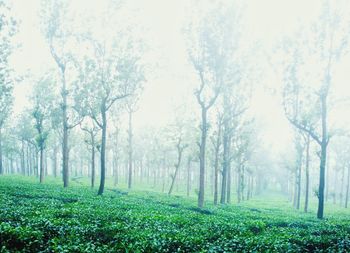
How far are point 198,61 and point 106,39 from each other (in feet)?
34.8

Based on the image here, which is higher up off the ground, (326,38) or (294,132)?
(326,38)

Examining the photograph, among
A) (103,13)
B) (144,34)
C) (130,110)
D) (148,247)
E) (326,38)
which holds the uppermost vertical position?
(103,13)

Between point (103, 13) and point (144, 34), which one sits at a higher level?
point (103, 13)

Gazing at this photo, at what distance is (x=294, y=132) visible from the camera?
144 ft

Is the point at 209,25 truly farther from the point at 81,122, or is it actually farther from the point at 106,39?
the point at 81,122

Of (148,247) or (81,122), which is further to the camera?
(81,122)

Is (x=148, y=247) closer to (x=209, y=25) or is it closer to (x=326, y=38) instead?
(x=209, y=25)

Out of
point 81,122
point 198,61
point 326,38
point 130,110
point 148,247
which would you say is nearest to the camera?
point 148,247

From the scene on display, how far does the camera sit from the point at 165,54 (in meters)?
Answer: 31.2

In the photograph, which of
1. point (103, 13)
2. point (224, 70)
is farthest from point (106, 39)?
point (224, 70)

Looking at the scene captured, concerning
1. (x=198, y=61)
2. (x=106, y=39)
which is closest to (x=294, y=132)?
(x=198, y=61)

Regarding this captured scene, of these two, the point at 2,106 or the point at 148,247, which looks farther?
the point at 2,106

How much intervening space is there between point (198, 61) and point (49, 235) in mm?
20695

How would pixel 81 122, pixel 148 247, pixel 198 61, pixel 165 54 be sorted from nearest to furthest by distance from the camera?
1. pixel 148 247
2. pixel 198 61
3. pixel 165 54
4. pixel 81 122
